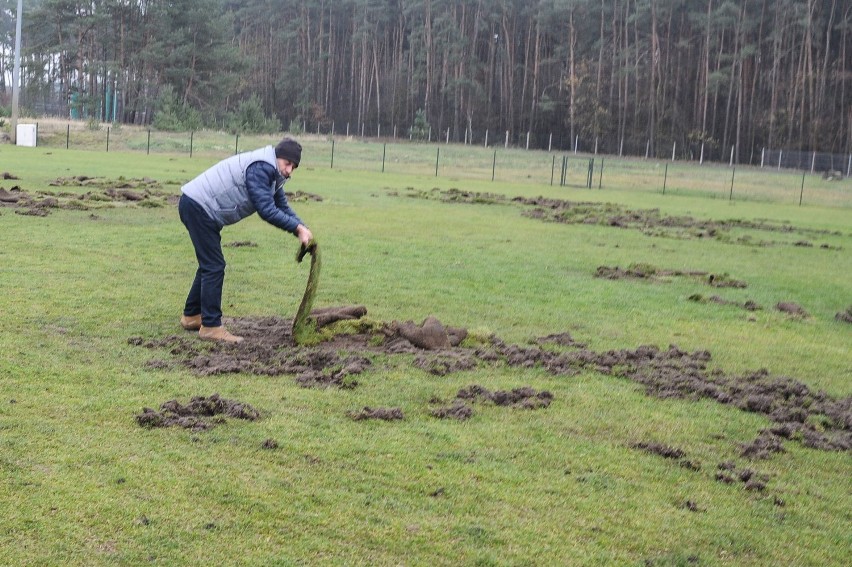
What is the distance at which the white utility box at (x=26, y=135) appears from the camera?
5531 centimetres

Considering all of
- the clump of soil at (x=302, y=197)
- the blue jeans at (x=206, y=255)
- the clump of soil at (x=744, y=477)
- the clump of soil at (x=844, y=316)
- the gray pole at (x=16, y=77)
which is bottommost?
the clump of soil at (x=744, y=477)

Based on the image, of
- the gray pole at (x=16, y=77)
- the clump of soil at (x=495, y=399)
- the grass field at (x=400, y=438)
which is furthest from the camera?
the gray pole at (x=16, y=77)

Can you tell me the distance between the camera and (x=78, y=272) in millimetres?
12648

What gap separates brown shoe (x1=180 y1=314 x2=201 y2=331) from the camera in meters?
9.55

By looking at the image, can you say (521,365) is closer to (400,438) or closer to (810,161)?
(400,438)

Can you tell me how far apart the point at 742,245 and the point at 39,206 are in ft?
47.3

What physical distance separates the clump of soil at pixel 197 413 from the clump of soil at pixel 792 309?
831 cm

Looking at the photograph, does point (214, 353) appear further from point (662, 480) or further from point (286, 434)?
point (662, 480)

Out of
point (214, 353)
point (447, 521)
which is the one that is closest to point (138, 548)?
point (447, 521)

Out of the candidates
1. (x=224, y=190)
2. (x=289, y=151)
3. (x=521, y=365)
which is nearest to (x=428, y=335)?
(x=521, y=365)

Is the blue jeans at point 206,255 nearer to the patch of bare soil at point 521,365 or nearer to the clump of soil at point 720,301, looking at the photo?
the patch of bare soil at point 521,365

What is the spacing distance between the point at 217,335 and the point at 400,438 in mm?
3104

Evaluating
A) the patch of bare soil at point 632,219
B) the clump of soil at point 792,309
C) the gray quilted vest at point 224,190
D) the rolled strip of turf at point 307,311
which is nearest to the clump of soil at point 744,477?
the rolled strip of turf at point 307,311

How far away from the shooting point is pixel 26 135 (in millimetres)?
55531
